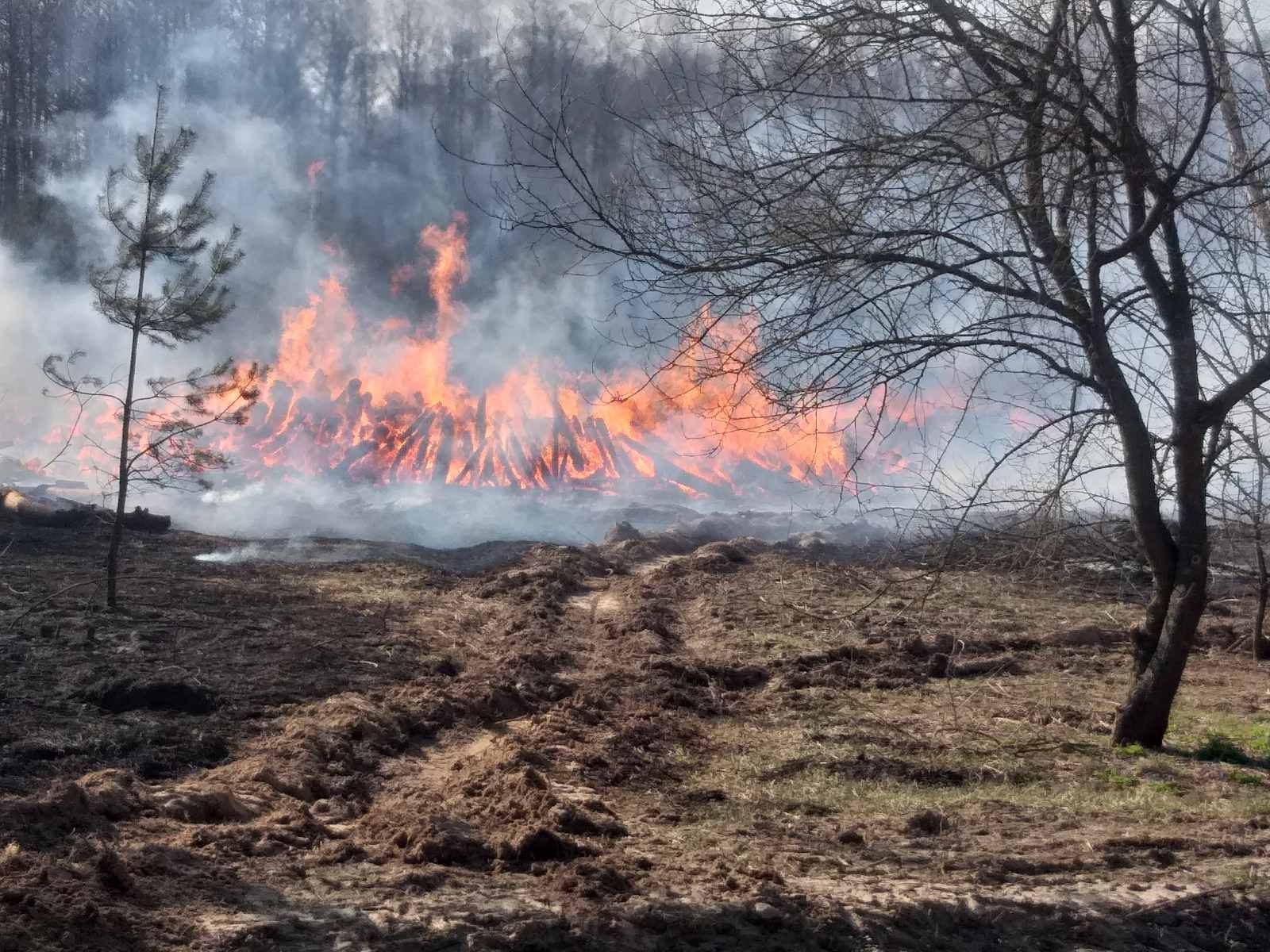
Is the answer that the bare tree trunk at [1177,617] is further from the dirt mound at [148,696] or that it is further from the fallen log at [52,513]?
the fallen log at [52,513]

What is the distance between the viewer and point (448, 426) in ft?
110

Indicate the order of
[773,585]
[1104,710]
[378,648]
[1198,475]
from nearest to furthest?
[1198,475], [1104,710], [378,648], [773,585]

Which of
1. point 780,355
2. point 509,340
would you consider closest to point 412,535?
point 509,340

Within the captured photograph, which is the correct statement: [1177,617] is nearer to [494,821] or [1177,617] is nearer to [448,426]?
[494,821]

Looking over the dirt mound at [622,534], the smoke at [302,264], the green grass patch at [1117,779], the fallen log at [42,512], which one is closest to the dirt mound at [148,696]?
the green grass patch at [1117,779]

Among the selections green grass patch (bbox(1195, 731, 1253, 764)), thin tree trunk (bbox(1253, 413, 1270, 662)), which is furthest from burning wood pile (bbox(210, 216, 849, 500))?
green grass patch (bbox(1195, 731, 1253, 764))

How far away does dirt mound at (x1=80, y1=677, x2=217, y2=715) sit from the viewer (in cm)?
767

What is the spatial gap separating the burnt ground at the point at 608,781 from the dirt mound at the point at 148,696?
1.3 inches

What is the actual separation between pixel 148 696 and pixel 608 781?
3.75 metres

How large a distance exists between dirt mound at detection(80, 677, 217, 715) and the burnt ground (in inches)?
1.3

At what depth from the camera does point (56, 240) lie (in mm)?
38531

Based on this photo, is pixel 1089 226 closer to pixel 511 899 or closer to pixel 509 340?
pixel 511 899

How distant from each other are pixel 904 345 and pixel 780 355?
0.76 metres

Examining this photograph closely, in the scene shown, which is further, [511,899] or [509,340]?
[509,340]
